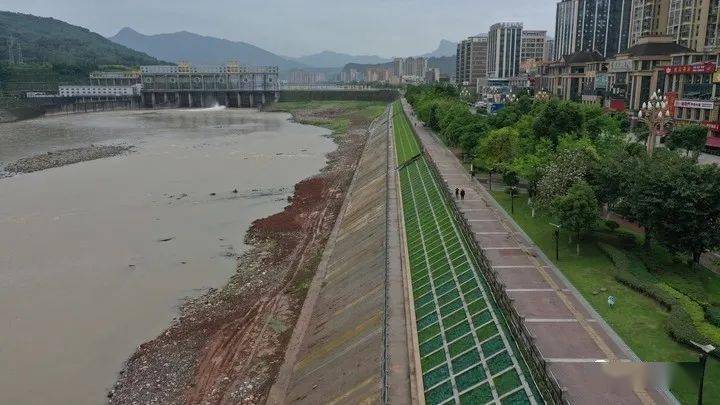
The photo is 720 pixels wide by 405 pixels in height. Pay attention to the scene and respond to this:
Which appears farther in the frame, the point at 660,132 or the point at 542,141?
the point at 660,132

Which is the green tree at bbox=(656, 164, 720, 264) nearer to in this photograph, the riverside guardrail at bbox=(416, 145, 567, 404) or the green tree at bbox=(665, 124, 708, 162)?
the riverside guardrail at bbox=(416, 145, 567, 404)

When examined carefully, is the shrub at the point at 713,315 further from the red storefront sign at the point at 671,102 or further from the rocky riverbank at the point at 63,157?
the rocky riverbank at the point at 63,157

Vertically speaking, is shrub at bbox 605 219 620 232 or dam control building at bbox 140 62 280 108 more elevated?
dam control building at bbox 140 62 280 108

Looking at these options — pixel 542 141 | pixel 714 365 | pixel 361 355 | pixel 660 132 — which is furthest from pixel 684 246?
pixel 660 132

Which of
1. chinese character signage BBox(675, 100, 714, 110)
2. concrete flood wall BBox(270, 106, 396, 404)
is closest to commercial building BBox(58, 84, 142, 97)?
chinese character signage BBox(675, 100, 714, 110)

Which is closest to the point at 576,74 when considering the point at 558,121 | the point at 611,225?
the point at 558,121

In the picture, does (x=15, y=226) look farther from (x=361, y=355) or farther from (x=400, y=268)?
(x=361, y=355)
